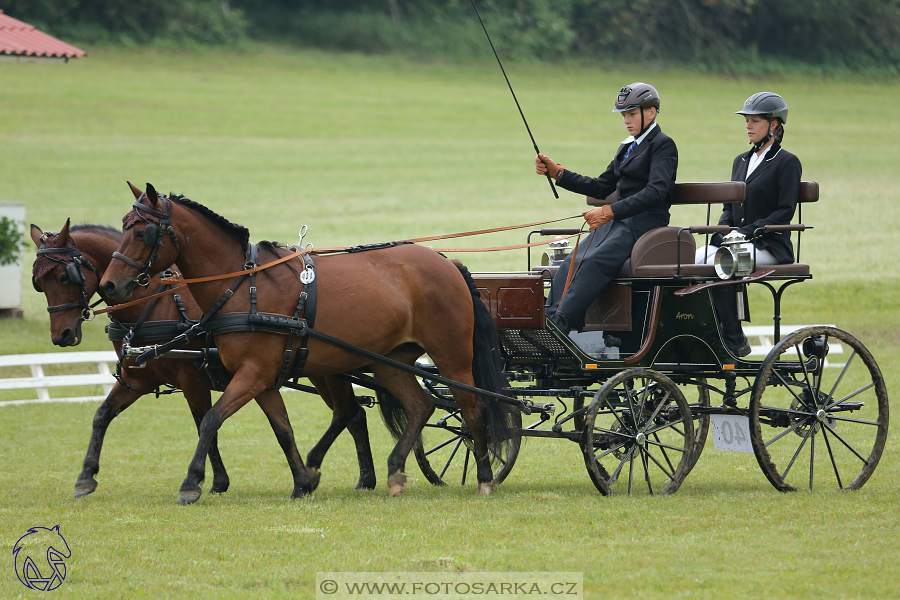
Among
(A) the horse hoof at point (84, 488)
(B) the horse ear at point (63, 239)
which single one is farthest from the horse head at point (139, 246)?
(A) the horse hoof at point (84, 488)

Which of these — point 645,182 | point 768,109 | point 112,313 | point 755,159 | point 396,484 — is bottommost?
point 396,484

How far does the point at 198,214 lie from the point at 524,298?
6.79 feet

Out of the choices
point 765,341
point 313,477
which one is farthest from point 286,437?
point 765,341

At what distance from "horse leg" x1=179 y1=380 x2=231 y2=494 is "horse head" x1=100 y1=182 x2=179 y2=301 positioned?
3.24 ft

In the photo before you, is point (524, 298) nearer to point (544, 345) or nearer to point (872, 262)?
point (544, 345)

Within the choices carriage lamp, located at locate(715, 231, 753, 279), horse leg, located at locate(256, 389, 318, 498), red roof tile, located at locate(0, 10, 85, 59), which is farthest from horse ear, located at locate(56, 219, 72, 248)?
red roof tile, located at locate(0, 10, 85, 59)

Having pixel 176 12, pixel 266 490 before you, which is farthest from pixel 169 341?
pixel 176 12

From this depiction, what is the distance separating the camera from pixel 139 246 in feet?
21.0

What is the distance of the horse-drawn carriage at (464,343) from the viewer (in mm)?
6656

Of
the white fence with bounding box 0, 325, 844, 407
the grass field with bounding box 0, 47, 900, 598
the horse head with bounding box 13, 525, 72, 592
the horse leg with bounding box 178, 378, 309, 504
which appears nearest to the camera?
the horse head with bounding box 13, 525, 72, 592

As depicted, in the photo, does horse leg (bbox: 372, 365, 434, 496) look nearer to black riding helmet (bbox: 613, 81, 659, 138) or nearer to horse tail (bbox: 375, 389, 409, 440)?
horse tail (bbox: 375, 389, 409, 440)

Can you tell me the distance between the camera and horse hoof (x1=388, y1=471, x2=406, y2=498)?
23.2 feet

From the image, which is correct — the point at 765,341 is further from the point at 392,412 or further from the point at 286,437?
the point at 286,437

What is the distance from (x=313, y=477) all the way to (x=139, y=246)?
1.89 metres
